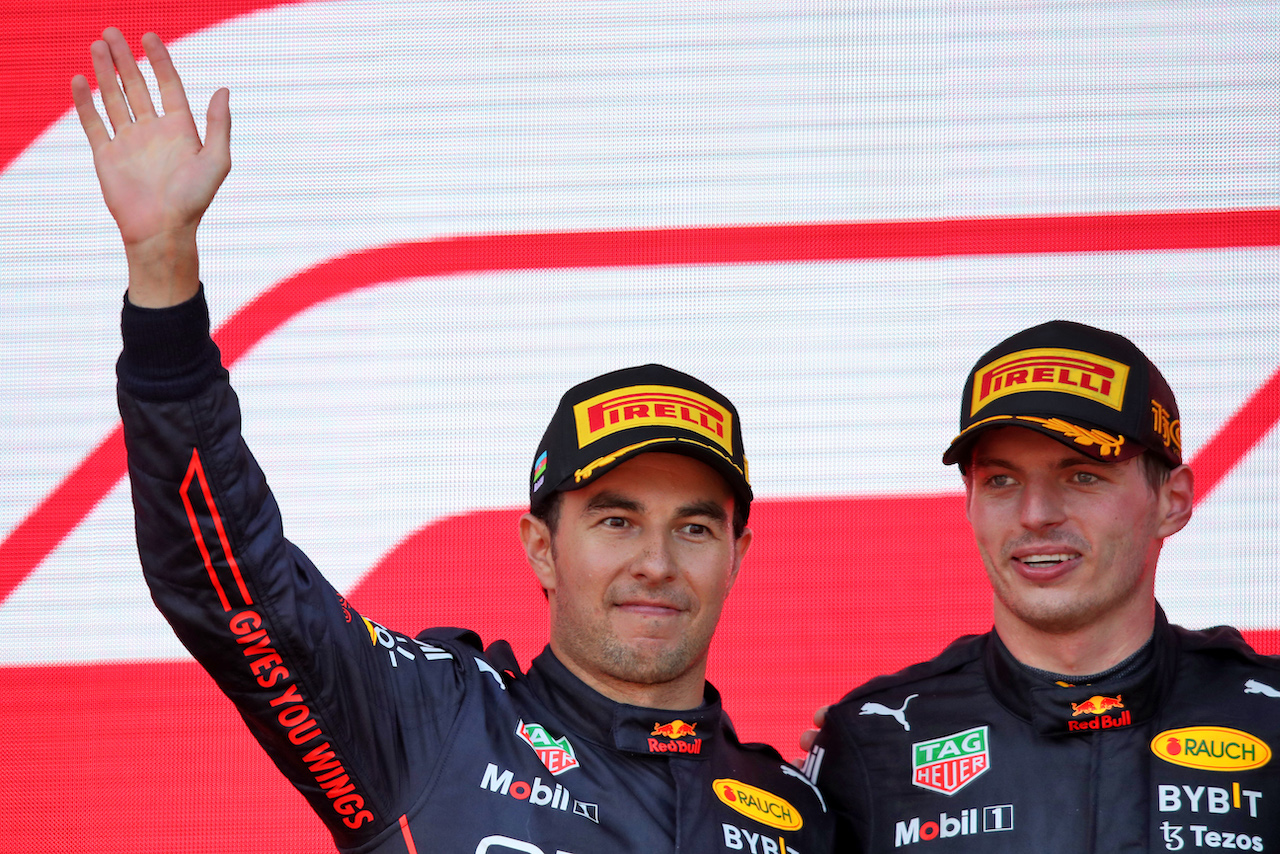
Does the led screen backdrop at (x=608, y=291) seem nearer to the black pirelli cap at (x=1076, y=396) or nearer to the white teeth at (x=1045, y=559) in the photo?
the black pirelli cap at (x=1076, y=396)

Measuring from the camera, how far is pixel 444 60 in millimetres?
2520

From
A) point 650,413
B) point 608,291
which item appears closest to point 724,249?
point 608,291

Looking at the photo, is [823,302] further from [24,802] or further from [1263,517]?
[24,802]

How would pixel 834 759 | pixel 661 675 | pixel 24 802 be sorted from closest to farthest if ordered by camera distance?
pixel 661 675
pixel 834 759
pixel 24 802

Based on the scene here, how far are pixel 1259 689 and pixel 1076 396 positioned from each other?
474mm

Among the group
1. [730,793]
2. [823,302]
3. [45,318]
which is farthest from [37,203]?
[730,793]

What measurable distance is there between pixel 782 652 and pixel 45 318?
158 cm

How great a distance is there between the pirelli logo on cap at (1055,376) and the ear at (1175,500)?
16cm

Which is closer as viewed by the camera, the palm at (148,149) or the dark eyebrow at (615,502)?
the palm at (148,149)

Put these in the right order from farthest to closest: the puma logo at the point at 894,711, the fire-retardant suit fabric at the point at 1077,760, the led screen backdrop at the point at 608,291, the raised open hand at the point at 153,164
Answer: the led screen backdrop at the point at 608,291 < the puma logo at the point at 894,711 < the fire-retardant suit fabric at the point at 1077,760 < the raised open hand at the point at 153,164

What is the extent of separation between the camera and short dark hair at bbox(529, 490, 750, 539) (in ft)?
5.93

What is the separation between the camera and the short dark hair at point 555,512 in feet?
5.93

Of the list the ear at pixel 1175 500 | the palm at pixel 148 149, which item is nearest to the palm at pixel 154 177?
the palm at pixel 148 149

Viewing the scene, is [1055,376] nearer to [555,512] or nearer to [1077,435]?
[1077,435]
